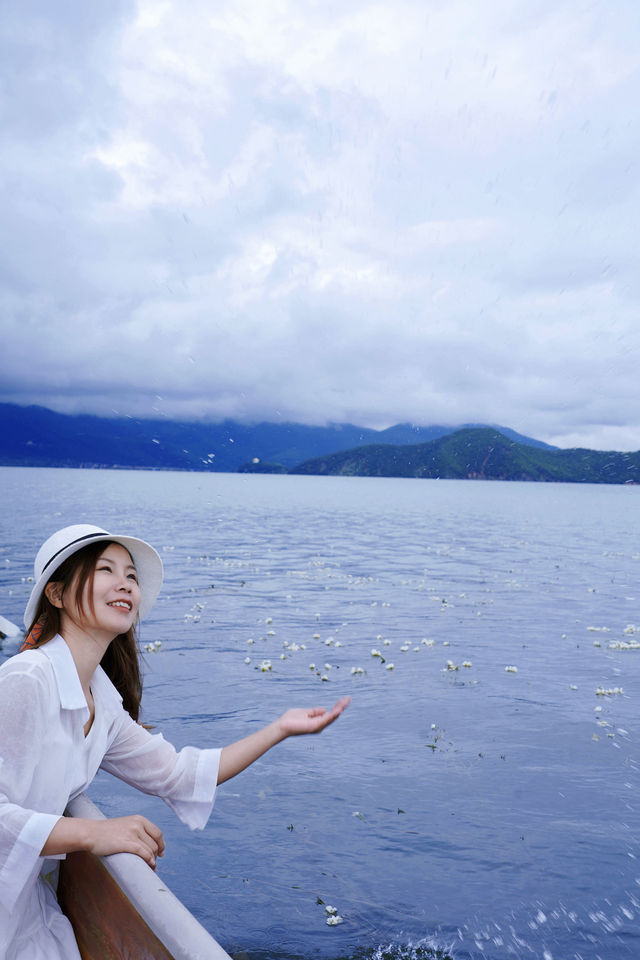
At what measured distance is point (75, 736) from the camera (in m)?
3.98

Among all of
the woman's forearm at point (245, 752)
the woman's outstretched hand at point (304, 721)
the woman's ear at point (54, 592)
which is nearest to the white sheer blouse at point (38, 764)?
the woman's ear at point (54, 592)

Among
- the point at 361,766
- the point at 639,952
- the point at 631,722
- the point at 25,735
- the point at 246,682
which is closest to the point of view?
the point at 25,735

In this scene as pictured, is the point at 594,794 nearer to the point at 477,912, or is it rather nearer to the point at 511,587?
the point at 477,912

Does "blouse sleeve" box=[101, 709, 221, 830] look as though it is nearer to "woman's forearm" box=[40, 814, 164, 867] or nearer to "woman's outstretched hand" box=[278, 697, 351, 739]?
"woman's outstretched hand" box=[278, 697, 351, 739]

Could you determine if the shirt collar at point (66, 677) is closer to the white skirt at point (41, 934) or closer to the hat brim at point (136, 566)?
the hat brim at point (136, 566)

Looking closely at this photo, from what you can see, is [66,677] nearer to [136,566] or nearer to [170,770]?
[136,566]

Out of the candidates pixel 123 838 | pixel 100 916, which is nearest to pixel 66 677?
pixel 123 838

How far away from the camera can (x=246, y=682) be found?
14977mm

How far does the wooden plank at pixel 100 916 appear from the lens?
138 inches

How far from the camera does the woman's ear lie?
4281 mm

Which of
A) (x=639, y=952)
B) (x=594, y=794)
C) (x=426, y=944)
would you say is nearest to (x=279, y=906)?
(x=426, y=944)

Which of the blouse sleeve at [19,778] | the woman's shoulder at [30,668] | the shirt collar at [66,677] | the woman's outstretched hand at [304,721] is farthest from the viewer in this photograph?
the woman's outstretched hand at [304,721]

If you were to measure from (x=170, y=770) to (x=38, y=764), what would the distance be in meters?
1.26

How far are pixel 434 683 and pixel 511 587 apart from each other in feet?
45.4
